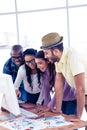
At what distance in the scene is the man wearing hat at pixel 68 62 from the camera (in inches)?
71.2

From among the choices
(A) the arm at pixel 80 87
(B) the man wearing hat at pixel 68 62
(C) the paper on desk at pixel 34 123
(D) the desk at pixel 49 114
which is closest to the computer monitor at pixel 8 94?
(C) the paper on desk at pixel 34 123

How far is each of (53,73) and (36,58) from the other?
0.20 meters

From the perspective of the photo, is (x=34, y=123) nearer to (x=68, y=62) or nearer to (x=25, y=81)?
(x=68, y=62)

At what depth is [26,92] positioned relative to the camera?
2.49 meters

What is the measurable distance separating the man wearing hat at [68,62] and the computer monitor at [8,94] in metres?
0.32

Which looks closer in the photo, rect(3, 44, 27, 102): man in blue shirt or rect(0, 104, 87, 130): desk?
rect(0, 104, 87, 130): desk

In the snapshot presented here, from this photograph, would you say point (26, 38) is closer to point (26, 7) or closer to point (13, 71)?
point (26, 7)

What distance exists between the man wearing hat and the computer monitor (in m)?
0.32

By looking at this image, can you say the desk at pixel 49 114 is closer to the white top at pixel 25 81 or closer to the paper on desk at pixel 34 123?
the paper on desk at pixel 34 123

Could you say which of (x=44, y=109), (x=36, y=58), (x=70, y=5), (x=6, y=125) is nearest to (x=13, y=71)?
(x=36, y=58)

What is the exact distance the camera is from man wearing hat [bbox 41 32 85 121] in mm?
1810

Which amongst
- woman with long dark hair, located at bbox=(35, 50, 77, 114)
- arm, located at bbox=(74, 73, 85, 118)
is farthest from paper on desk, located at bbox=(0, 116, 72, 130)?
woman with long dark hair, located at bbox=(35, 50, 77, 114)

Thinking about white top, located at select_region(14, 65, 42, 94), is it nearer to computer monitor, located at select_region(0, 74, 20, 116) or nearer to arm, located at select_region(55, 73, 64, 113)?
arm, located at select_region(55, 73, 64, 113)

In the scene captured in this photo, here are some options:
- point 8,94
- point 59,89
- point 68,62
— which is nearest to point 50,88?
point 59,89
